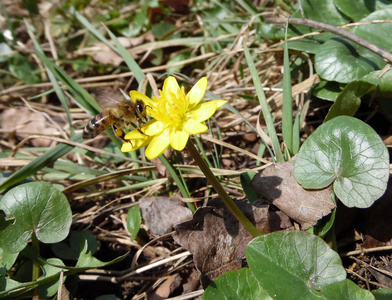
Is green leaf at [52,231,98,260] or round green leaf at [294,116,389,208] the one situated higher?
round green leaf at [294,116,389,208]

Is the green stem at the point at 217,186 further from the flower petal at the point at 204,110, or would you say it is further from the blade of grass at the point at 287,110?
the blade of grass at the point at 287,110

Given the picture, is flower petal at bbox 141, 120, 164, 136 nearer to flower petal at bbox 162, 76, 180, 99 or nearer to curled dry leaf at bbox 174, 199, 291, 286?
flower petal at bbox 162, 76, 180, 99

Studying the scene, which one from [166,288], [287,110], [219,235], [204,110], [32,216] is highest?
A: [204,110]

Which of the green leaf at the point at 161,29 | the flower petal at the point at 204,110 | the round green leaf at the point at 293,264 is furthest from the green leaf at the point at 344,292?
the green leaf at the point at 161,29

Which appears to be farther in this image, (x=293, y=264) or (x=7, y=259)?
(x=7, y=259)

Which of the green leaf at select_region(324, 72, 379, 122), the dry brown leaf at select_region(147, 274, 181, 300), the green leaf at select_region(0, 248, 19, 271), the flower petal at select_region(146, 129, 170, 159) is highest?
the flower petal at select_region(146, 129, 170, 159)

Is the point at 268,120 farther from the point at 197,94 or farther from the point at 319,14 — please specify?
the point at 319,14

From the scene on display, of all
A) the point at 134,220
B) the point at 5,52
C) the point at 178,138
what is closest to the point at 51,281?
the point at 134,220

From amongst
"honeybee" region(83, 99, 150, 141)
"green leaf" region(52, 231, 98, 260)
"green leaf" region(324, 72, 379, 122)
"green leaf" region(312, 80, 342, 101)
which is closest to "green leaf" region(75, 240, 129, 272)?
"green leaf" region(52, 231, 98, 260)
